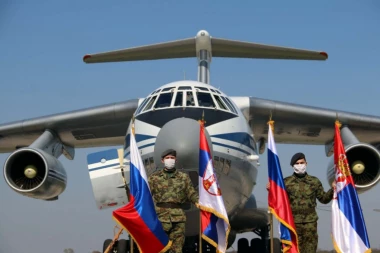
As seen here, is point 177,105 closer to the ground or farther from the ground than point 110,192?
farther from the ground

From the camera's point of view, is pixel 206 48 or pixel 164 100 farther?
pixel 206 48

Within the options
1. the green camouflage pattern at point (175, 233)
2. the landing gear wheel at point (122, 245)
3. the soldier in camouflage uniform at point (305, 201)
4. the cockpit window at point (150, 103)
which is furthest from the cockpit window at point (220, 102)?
the green camouflage pattern at point (175, 233)

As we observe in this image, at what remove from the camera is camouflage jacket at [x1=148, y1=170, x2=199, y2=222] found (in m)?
5.68

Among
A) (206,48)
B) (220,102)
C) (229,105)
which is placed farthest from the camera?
(206,48)

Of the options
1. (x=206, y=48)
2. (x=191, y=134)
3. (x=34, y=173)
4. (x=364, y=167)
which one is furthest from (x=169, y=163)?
(x=206, y=48)

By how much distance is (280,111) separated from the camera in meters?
10.7

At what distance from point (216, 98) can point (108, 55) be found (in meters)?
4.58

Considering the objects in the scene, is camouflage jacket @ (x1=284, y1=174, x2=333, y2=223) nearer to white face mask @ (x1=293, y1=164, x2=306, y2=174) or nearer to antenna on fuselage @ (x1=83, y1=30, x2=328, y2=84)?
white face mask @ (x1=293, y1=164, x2=306, y2=174)

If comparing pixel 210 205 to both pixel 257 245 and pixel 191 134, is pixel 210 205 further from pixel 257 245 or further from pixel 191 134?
pixel 257 245

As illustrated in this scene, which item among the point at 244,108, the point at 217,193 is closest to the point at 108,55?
the point at 244,108

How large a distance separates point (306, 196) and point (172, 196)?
1.40m

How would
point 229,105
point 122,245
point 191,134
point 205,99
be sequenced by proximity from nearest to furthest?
1. point 191,134
2. point 205,99
3. point 229,105
4. point 122,245

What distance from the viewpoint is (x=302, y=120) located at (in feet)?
36.1

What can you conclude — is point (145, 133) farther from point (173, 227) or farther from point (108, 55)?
point (108, 55)
